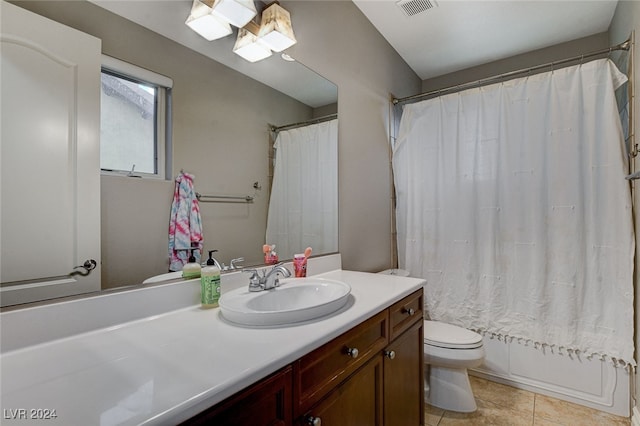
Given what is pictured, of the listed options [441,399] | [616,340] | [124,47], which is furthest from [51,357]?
[616,340]

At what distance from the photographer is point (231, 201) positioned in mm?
1287

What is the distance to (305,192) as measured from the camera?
168 centimetres

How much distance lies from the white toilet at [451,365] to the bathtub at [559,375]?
0.43 metres

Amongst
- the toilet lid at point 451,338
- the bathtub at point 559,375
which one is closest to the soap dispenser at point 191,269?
the toilet lid at point 451,338

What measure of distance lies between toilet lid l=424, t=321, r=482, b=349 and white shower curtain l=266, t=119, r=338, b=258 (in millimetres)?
800

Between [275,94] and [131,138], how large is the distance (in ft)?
2.48

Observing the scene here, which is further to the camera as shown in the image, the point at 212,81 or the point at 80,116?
the point at 212,81

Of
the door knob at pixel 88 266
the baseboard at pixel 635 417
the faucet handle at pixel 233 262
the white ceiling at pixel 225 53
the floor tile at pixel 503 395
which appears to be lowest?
the floor tile at pixel 503 395

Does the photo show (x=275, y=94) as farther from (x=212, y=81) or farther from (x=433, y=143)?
(x=433, y=143)

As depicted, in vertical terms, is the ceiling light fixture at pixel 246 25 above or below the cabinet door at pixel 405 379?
above

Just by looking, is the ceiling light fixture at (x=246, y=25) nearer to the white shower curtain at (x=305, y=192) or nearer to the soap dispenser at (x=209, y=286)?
the white shower curtain at (x=305, y=192)

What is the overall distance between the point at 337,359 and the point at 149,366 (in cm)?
51

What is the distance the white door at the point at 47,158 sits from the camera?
75 centimetres

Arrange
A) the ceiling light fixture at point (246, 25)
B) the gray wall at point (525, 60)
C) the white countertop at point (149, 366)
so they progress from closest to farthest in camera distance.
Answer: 1. the white countertop at point (149, 366)
2. the ceiling light fixture at point (246, 25)
3. the gray wall at point (525, 60)
